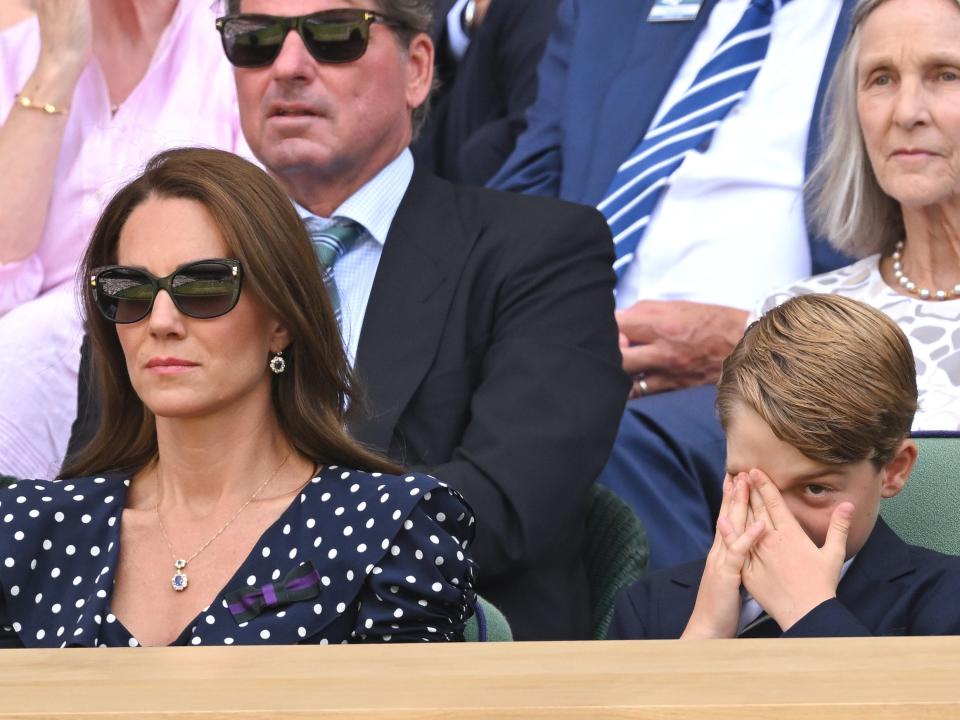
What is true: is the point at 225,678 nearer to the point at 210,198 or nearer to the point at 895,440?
the point at 210,198

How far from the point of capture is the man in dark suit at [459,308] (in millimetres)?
2629

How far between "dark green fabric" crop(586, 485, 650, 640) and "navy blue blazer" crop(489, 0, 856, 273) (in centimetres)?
116

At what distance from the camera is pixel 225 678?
127cm

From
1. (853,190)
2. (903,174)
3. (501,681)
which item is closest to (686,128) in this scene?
(853,190)

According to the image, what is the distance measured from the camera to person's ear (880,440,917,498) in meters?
2.18

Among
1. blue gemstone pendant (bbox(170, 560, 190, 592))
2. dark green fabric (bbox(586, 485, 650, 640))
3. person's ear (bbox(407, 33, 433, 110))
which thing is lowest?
dark green fabric (bbox(586, 485, 650, 640))

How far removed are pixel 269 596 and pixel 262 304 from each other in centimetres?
39

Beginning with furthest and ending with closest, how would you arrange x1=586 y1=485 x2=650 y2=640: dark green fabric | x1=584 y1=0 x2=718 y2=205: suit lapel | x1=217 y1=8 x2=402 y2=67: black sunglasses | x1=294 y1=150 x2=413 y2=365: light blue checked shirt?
x1=584 y1=0 x2=718 y2=205: suit lapel → x1=217 y1=8 x2=402 y2=67: black sunglasses → x1=294 y1=150 x2=413 y2=365: light blue checked shirt → x1=586 y1=485 x2=650 y2=640: dark green fabric

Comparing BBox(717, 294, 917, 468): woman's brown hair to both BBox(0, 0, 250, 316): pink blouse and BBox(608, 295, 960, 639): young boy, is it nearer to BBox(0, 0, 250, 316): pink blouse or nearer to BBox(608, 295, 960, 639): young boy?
BBox(608, 295, 960, 639): young boy

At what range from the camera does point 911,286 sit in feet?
10.2

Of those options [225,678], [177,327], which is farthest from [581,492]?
[225,678]

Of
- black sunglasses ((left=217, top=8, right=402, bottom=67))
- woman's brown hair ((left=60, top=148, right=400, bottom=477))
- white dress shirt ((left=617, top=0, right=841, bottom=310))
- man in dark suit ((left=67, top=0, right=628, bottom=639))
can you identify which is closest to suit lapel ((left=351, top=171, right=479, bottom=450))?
man in dark suit ((left=67, top=0, right=628, bottom=639))

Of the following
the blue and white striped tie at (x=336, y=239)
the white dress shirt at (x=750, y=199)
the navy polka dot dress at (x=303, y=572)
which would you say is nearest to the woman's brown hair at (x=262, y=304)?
the navy polka dot dress at (x=303, y=572)

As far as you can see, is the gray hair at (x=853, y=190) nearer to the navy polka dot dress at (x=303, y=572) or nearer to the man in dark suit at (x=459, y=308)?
the man in dark suit at (x=459, y=308)
